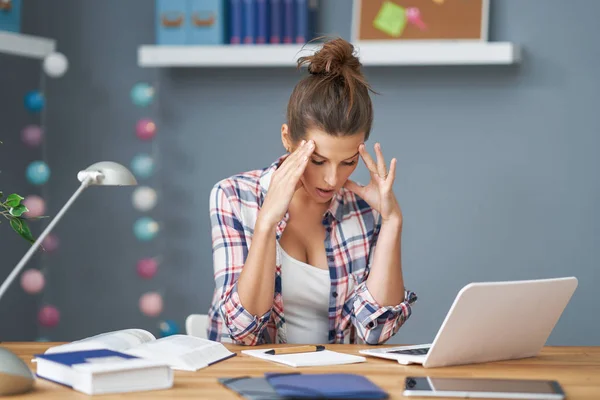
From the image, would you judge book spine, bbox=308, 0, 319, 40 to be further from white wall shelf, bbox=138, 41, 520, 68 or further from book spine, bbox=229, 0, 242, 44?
book spine, bbox=229, 0, 242, 44

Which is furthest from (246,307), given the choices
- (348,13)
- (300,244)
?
(348,13)

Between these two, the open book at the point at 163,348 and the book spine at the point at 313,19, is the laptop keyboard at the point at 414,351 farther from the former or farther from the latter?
the book spine at the point at 313,19

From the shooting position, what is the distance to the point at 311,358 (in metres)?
1.64

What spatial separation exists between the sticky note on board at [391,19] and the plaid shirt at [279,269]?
1.16 meters

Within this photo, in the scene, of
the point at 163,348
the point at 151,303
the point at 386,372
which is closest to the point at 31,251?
the point at 163,348

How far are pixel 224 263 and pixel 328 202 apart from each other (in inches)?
14.5

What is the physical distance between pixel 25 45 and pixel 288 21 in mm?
976

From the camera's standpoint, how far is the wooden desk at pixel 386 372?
1.34 metres

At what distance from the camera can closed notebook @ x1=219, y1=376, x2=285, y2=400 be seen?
1.26 m

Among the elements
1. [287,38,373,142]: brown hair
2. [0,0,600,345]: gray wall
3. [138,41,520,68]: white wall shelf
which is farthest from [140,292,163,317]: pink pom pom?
[287,38,373,142]: brown hair

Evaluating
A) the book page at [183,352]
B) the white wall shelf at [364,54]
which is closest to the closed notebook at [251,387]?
the book page at [183,352]

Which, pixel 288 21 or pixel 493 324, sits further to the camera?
pixel 288 21

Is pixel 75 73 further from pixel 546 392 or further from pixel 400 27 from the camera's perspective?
pixel 546 392

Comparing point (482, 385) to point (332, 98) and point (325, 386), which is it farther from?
point (332, 98)
